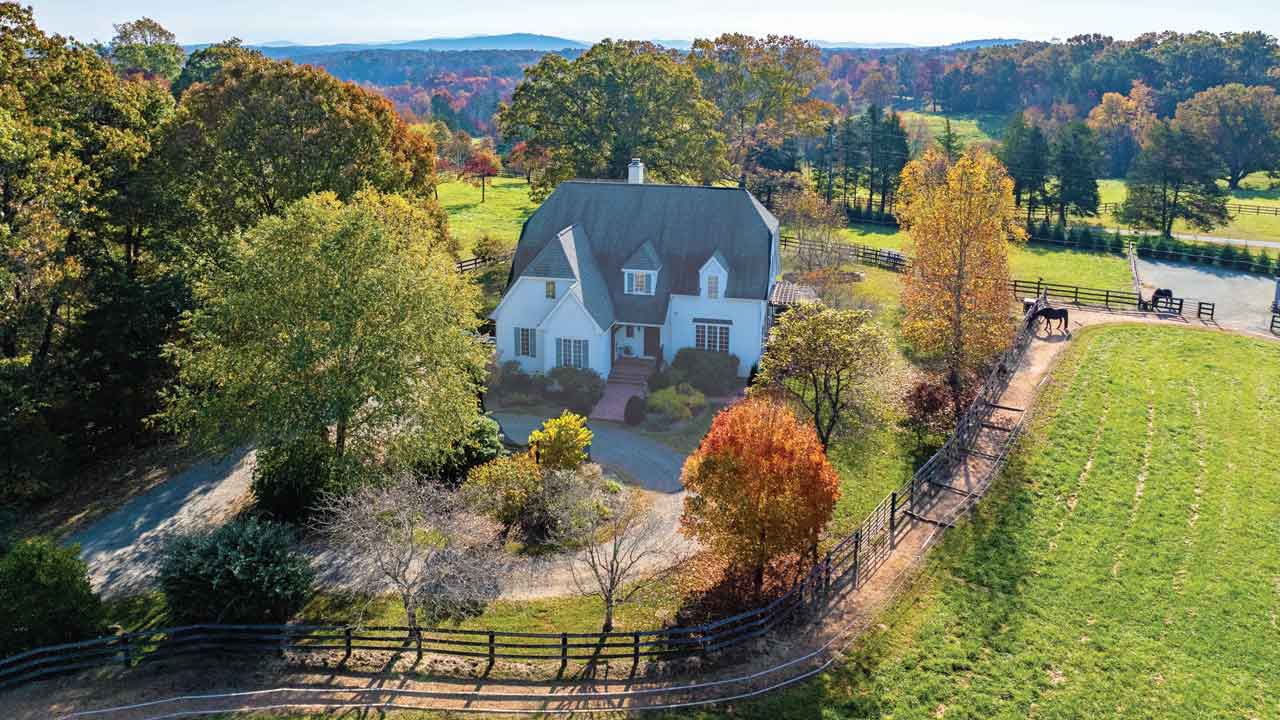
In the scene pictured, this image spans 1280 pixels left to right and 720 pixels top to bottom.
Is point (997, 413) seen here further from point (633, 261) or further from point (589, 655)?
point (589, 655)

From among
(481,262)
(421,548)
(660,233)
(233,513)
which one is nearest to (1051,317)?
(660,233)

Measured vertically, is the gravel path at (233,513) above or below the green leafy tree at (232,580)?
below

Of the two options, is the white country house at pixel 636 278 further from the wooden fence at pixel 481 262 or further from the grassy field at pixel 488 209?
the grassy field at pixel 488 209

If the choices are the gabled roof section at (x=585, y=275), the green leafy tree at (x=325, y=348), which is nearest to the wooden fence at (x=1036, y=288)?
the gabled roof section at (x=585, y=275)

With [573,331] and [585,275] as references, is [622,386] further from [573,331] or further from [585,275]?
[585,275]

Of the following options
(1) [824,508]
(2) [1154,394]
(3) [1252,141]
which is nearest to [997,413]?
(2) [1154,394]
